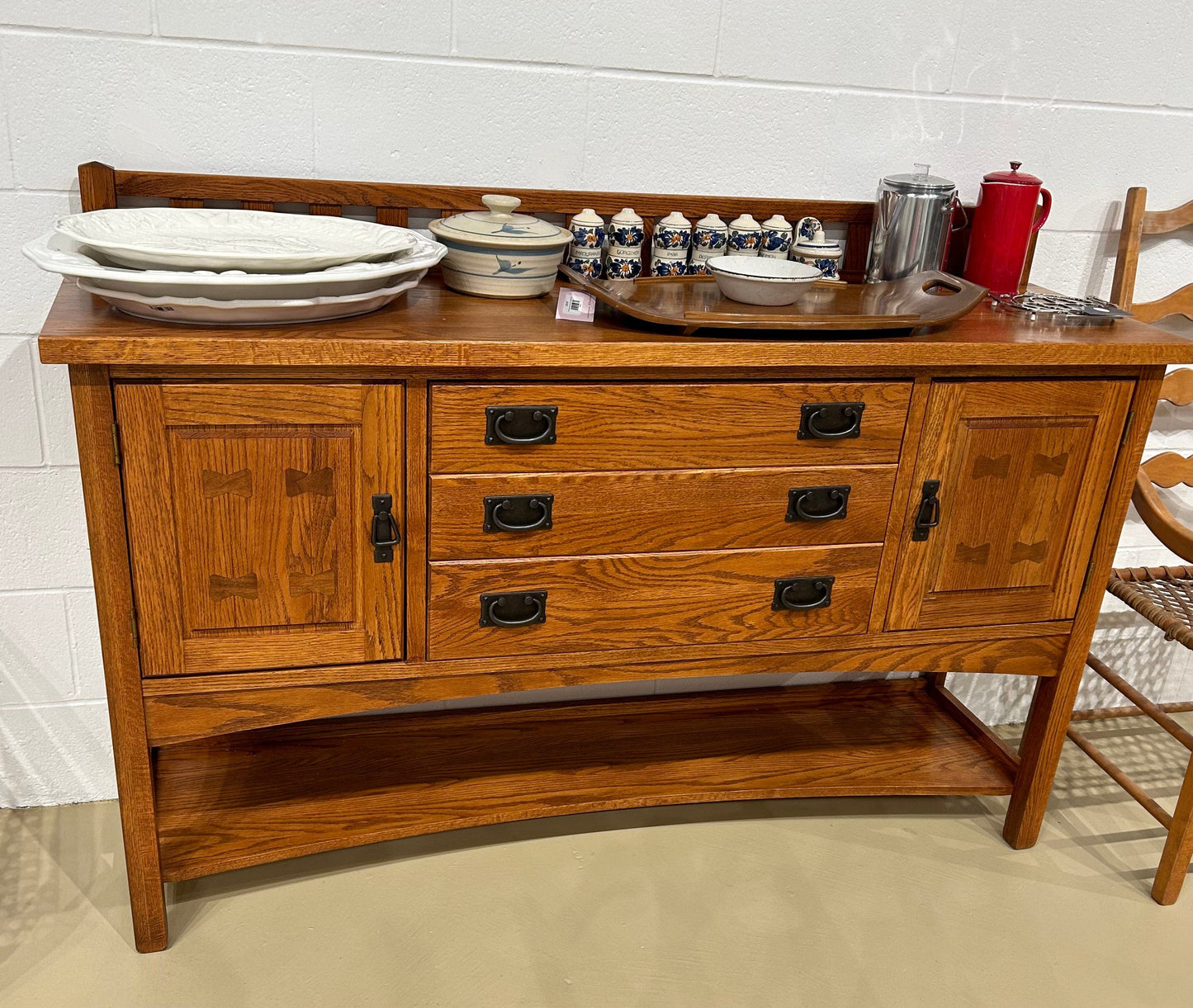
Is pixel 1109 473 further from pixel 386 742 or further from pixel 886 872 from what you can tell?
pixel 386 742

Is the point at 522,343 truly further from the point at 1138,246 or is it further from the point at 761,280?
the point at 1138,246

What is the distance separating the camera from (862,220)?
6.38 feet

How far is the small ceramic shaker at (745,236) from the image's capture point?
1.82 metres

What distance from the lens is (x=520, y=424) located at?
1452 mm

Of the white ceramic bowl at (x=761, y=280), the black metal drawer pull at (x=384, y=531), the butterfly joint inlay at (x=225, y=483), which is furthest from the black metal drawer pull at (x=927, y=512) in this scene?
the butterfly joint inlay at (x=225, y=483)

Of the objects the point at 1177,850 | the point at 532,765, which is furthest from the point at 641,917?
the point at 1177,850

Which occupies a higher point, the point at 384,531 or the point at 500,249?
the point at 500,249

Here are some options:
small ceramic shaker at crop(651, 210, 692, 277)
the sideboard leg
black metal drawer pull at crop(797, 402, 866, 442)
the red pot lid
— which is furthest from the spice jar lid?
the sideboard leg

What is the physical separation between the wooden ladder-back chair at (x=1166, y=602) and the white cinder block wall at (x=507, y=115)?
237 millimetres

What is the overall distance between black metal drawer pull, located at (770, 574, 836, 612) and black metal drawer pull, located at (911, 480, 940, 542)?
0.15 metres

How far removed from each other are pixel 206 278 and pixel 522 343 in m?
0.39

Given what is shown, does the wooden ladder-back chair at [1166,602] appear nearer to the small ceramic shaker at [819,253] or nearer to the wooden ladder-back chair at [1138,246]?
the wooden ladder-back chair at [1138,246]

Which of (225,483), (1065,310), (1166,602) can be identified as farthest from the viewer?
(1166,602)

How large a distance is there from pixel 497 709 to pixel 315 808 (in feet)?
1.36
